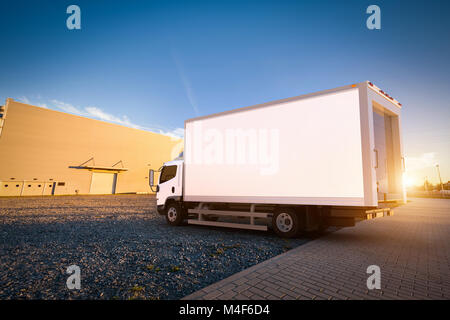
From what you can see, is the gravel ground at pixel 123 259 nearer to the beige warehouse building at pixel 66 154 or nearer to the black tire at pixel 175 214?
the black tire at pixel 175 214

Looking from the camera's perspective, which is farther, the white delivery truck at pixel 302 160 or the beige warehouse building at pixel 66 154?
the beige warehouse building at pixel 66 154

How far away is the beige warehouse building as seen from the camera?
23.0 m

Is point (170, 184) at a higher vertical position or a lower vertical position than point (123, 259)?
higher

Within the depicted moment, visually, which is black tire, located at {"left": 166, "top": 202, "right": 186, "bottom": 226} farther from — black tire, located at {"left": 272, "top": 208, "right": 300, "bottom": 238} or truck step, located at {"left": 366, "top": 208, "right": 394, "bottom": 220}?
truck step, located at {"left": 366, "top": 208, "right": 394, "bottom": 220}

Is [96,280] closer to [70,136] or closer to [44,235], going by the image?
[44,235]

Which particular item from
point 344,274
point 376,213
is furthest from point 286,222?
point 344,274

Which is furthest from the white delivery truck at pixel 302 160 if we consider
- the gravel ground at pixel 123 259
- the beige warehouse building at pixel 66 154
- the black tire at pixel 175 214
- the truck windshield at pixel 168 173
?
the beige warehouse building at pixel 66 154

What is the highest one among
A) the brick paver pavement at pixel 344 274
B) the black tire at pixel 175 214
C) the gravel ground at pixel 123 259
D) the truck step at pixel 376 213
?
the truck step at pixel 376 213

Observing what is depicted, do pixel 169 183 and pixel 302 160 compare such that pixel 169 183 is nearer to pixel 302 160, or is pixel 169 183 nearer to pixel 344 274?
pixel 302 160

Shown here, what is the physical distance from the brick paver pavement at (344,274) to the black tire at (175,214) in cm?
446

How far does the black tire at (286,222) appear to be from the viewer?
19.2 feet

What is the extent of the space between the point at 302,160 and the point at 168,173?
16.8 feet

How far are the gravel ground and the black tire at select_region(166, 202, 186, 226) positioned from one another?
111 centimetres

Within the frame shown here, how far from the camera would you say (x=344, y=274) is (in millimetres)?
3564
